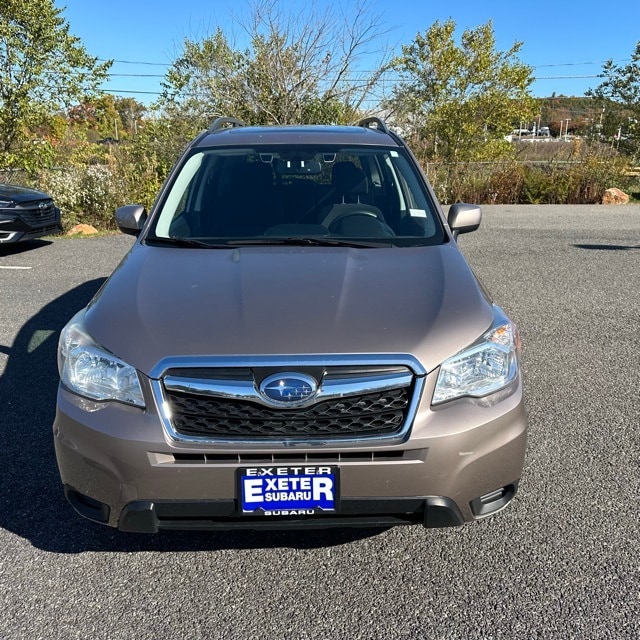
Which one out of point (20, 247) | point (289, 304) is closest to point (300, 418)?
point (289, 304)

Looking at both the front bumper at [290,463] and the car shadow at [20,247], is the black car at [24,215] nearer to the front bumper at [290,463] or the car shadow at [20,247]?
the car shadow at [20,247]

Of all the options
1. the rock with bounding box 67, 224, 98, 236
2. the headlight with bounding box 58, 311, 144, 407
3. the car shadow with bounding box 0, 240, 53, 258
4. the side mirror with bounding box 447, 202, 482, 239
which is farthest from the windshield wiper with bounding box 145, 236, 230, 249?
the rock with bounding box 67, 224, 98, 236

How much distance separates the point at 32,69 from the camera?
455 inches

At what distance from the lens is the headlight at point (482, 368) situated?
219 centimetres

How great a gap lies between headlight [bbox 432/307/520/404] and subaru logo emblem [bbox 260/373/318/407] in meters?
0.44

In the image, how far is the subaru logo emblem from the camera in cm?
211

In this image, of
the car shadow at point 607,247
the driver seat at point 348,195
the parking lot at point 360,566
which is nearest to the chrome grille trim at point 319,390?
the parking lot at point 360,566

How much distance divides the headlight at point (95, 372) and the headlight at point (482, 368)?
1.07 metres

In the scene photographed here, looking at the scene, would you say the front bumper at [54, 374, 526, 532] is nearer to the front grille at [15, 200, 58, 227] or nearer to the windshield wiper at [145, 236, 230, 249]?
the windshield wiper at [145, 236, 230, 249]

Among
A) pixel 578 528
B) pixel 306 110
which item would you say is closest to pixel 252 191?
pixel 578 528

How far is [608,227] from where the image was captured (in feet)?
41.7

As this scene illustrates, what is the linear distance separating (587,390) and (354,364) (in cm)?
269

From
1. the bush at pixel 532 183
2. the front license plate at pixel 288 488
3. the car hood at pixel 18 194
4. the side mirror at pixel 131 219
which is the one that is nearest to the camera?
the front license plate at pixel 288 488

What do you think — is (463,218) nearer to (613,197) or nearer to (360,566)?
(360,566)
